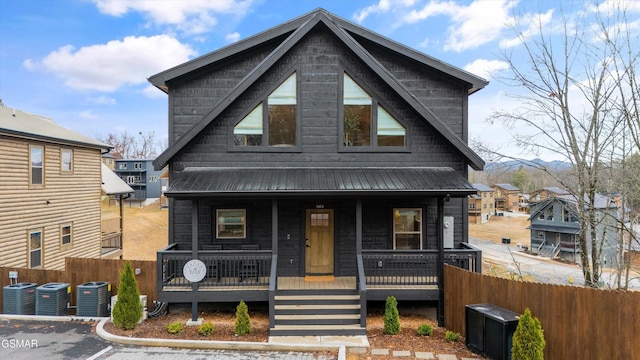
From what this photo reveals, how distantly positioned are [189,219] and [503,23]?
34.8 feet

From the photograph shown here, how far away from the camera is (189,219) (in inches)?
413

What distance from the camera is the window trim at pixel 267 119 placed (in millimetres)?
10008

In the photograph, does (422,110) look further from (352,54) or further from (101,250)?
(101,250)

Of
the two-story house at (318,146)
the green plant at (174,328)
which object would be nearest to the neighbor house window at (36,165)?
the two-story house at (318,146)

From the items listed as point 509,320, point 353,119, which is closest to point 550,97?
point 353,119

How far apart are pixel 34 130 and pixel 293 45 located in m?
11.2

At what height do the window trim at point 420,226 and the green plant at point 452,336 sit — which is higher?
the window trim at point 420,226

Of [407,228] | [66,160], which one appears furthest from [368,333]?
[66,160]

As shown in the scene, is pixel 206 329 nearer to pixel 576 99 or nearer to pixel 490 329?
pixel 490 329

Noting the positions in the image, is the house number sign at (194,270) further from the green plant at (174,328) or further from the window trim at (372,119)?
the window trim at (372,119)

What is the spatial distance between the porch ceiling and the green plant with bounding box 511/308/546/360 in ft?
11.4

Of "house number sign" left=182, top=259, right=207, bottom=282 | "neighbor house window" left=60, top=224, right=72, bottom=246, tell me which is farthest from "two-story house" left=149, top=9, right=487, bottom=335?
"neighbor house window" left=60, top=224, right=72, bottom=246

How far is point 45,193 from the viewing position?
14.0 meters

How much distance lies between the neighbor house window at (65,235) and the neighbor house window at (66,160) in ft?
8.18
